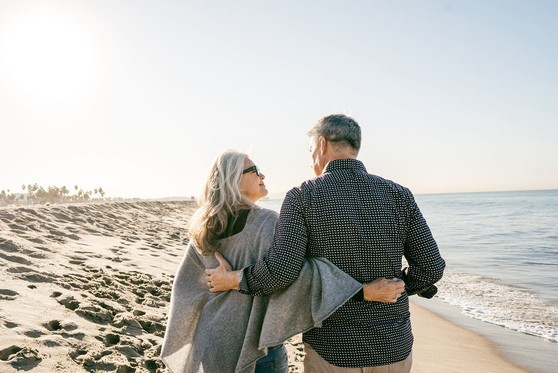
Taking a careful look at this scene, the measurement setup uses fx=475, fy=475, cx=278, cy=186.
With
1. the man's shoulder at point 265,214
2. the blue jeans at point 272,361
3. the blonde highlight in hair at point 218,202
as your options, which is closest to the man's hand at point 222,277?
the blonde highlight in hair at point 218,202

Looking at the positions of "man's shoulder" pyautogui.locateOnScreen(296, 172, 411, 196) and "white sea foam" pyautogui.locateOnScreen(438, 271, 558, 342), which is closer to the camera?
"man's shoulder" pyautogui.locateOnScreen(296, 172, 411, 196)

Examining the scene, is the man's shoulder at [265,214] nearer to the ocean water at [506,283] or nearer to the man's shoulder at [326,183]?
the man's shoulder at [326,183]

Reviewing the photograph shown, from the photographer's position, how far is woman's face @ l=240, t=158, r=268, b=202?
2.85 metres

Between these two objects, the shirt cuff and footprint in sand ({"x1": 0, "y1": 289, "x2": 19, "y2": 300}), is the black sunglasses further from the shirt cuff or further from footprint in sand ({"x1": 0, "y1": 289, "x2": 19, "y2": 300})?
footprint in sand ({"x1": 0, "y1": 289, "x2": 19, "y2": 300})

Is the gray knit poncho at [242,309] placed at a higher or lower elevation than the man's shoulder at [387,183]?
lower

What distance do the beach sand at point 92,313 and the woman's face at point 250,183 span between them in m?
1.97

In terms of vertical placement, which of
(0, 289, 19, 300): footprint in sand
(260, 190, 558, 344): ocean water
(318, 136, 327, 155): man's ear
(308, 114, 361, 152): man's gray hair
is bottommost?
(260, 190, 558, 344): ocean water

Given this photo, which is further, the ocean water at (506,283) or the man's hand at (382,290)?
the ocean water at (506,283)

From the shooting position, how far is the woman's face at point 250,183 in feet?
9.36

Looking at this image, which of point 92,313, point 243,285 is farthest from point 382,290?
point 92,313

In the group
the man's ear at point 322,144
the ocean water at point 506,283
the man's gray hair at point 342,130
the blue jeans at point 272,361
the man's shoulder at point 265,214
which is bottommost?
the ocean water at point 506,283

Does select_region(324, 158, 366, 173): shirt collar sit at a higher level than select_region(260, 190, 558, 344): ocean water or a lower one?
higher

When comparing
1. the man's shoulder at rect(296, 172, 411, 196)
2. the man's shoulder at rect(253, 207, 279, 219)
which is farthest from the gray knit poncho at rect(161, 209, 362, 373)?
the man's shoulder at rect(296, 172, 411, 196)

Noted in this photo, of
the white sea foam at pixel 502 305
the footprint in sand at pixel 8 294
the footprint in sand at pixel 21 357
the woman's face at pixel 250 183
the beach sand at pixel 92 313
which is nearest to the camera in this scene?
the woman's face at pixel 250 183
